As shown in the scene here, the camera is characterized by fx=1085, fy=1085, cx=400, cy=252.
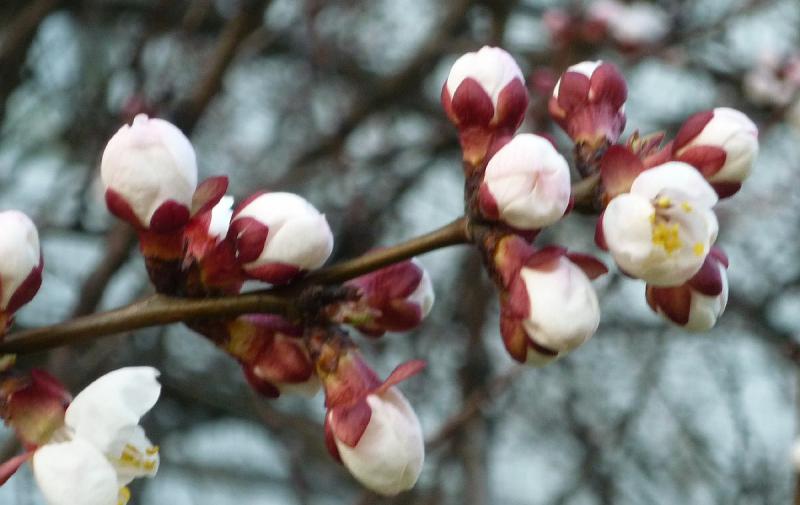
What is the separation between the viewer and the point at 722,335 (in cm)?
412

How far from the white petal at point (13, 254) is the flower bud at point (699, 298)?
619mm

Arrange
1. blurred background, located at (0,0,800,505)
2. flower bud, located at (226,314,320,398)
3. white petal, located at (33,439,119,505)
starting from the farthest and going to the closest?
blurred background, located at (0,0,800,505), flower bud, located at (226,314,320,398), white petal, located at (33,439,119,505)

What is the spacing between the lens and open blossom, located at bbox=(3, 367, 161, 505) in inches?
38.2

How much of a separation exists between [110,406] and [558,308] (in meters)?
0.42

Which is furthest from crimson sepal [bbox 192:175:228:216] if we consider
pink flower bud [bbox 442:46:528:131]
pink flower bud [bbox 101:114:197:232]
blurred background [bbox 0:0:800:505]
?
blurred background [bbox 0:0:800:505]

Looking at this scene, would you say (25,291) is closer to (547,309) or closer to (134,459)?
(134,459)

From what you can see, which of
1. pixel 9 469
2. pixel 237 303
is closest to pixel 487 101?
pixel 237 303

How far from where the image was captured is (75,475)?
0.97 meters

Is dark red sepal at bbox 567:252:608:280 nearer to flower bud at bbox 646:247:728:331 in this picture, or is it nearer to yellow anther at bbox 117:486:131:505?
flower bud at bbox 646:247:728:331

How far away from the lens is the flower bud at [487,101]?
1102 mm

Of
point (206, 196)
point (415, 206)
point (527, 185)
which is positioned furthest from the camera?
point (415, 206)

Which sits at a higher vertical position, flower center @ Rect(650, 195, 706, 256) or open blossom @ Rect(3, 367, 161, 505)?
flower center @ Rect(650, 195, 706, 256)

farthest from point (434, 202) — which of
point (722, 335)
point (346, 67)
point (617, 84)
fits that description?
point (617, 84)

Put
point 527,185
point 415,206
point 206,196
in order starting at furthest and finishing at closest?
point 415,206, point 206,196, point 527,185
